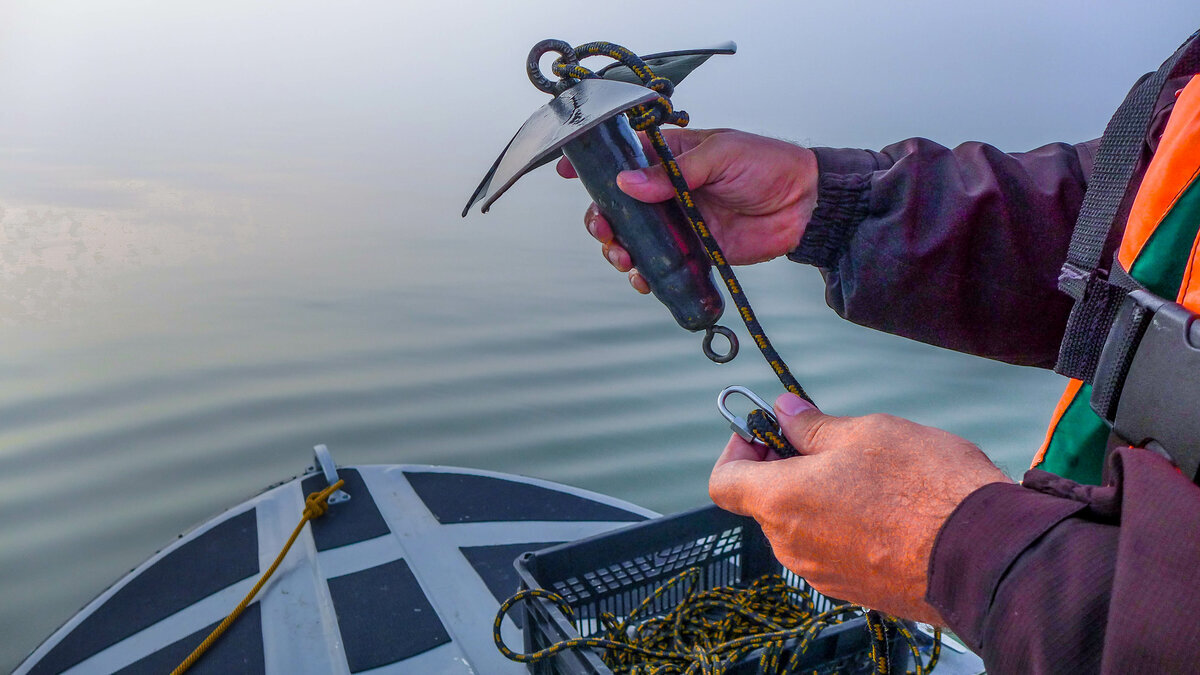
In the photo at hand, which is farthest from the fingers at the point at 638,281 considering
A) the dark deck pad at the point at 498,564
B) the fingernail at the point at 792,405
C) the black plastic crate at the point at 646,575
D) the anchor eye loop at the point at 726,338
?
the dark deck pad at the point at 498,564

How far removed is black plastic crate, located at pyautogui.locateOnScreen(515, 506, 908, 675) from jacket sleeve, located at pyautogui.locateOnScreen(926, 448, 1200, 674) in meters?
0.51

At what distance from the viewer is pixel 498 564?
63.9 inches

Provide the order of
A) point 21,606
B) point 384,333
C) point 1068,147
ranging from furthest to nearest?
point 384,333, point 21,606, point 1068,147

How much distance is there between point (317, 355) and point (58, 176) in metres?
3.44

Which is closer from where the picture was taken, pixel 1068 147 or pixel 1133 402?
pixel 1133 402

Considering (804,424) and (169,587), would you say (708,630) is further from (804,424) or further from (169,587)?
(169,587)

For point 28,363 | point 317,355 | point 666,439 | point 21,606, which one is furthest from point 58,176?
point 666,439

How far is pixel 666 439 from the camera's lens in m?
2.85

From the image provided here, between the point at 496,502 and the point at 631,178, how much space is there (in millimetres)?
1151

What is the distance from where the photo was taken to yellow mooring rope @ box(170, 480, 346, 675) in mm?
1349

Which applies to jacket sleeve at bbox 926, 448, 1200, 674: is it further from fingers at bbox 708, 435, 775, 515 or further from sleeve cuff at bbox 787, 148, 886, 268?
sleeve cuff at bbox 787, 148, 886, 268

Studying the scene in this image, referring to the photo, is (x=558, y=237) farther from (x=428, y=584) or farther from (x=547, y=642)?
(x=547, y=642)

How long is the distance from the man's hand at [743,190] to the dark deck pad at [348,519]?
97 centimetres

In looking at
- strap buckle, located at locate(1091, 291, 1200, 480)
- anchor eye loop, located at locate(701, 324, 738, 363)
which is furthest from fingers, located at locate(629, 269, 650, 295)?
strap buckle, located at locate(1091, 291, 1200, 480)
